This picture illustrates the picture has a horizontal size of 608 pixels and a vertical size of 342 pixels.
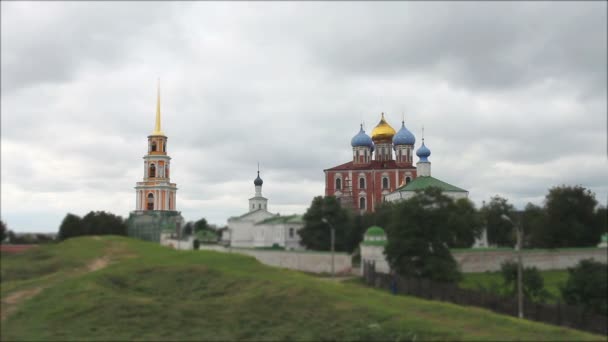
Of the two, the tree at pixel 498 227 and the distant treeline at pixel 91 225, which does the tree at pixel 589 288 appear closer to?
the tree at pixel 498 227

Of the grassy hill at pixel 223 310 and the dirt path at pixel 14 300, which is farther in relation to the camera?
the dirt path at pixel 14 300

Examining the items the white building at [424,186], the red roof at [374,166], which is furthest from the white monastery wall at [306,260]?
the red roof at [374,166]

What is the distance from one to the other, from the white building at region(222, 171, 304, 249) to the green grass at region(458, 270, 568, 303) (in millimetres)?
16190

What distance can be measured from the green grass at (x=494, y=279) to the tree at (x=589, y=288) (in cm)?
639

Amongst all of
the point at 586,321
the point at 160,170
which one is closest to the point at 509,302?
the point at 586,321

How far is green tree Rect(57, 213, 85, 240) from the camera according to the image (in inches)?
2870

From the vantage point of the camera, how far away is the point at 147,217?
84.7 m

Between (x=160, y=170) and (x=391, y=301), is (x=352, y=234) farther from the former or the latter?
(x=160, y=170)

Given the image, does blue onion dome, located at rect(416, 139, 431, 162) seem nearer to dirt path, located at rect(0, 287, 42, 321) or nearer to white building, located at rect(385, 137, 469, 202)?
white building, located at rect(385, 137, 469, 202)

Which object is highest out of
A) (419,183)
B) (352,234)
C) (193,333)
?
(419,183)

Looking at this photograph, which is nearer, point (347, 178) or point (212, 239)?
point (212, 239)

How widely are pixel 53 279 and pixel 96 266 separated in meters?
4.98

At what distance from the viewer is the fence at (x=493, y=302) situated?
28.4 meters

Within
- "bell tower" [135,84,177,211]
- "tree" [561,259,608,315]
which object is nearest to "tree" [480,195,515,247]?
"tree" [561,259,608,315]
